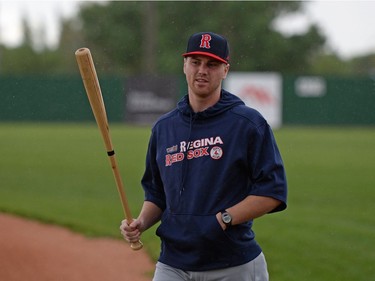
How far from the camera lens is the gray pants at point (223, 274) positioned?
354cm

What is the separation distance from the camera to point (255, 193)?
3451 millimetres

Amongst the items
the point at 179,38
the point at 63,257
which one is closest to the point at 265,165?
the point at 63,257

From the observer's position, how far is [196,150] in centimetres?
354

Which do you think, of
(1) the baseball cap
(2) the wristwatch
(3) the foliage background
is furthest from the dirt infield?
(3) the foliage background

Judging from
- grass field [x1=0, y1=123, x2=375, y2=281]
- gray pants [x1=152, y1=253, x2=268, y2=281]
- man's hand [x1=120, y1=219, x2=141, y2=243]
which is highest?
man's hand [x1=120, y1=219, x2=141, y2=243]

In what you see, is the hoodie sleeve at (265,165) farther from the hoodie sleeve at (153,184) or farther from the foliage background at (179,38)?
the foliage background at (179,38)

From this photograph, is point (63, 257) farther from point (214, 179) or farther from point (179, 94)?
point (179, 94)

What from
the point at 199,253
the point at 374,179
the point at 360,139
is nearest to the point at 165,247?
the point at 199,253

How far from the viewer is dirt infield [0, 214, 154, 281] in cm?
664

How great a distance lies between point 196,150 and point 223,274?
0.57m

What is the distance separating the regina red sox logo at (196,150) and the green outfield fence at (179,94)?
28.2m

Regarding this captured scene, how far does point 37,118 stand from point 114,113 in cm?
355

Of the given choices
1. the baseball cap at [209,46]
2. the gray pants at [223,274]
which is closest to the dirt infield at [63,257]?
the gray pants at [223,274]

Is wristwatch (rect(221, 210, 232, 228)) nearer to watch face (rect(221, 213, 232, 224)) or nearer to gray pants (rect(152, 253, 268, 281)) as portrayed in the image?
watch face (rect(221, 213, 232, 224))
